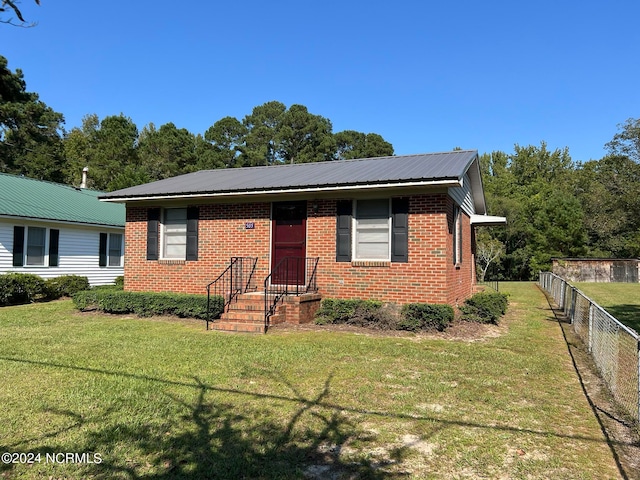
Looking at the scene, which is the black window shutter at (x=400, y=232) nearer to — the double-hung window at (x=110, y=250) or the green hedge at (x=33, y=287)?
the green hedge at (x=33, y=287)

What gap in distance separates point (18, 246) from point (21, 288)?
180cm

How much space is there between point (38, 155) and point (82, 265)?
24257 millimetres

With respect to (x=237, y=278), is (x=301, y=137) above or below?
above

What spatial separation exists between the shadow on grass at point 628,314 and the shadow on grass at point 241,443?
7.89m

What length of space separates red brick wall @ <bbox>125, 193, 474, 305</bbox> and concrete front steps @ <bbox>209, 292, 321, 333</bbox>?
84cm

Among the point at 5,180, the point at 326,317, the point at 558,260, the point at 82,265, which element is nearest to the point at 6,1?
the point at 326,317

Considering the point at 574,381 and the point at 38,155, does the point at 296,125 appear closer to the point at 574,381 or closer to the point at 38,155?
the point at 38,155

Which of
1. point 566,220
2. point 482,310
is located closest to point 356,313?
point 482,310

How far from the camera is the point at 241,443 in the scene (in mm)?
3660

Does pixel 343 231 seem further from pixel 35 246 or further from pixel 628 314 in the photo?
pixel 35 246

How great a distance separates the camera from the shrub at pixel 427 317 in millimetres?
8914

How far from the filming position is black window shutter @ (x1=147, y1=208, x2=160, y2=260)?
12289 millimetres

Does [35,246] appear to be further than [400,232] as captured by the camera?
Yes

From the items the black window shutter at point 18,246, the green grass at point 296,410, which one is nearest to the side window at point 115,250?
the black window shutter at point 18,246
